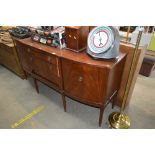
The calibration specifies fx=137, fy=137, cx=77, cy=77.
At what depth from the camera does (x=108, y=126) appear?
1.70m

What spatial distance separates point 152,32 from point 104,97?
207 centimetres

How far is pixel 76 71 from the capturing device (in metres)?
1.31

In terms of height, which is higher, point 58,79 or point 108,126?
point 58,79

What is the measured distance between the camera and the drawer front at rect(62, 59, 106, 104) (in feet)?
4.04

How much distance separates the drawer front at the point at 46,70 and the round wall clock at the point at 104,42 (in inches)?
17.5

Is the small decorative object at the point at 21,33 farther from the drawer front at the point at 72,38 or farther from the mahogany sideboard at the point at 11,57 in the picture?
the drawer front at the point at 72,38

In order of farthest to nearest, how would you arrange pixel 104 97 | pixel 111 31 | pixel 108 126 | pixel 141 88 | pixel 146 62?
pixel 146 62 < pixel 141 88 < pixel 108 126 < pixel 104 97 < pixel 111 31

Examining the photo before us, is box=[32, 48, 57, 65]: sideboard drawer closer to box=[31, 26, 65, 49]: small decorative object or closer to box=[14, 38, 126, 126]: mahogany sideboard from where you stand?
box=[14, 38, 126, 126]: mahogany sideboard

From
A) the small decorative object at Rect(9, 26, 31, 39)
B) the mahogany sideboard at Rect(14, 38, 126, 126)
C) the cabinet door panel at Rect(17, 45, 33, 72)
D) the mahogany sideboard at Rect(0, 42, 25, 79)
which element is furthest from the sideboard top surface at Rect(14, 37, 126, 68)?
the mahogany sideboard at Rect(0, 42, 25, 79)

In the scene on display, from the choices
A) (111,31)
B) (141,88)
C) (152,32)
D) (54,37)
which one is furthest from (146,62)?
(54,37)

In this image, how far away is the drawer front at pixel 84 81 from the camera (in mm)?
1232

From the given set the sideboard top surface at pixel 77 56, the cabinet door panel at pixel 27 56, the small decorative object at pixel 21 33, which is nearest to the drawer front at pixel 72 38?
the sideboard top surface at pixel 77 56

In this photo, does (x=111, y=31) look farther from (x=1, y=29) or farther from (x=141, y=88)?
(x=1, y=29)
